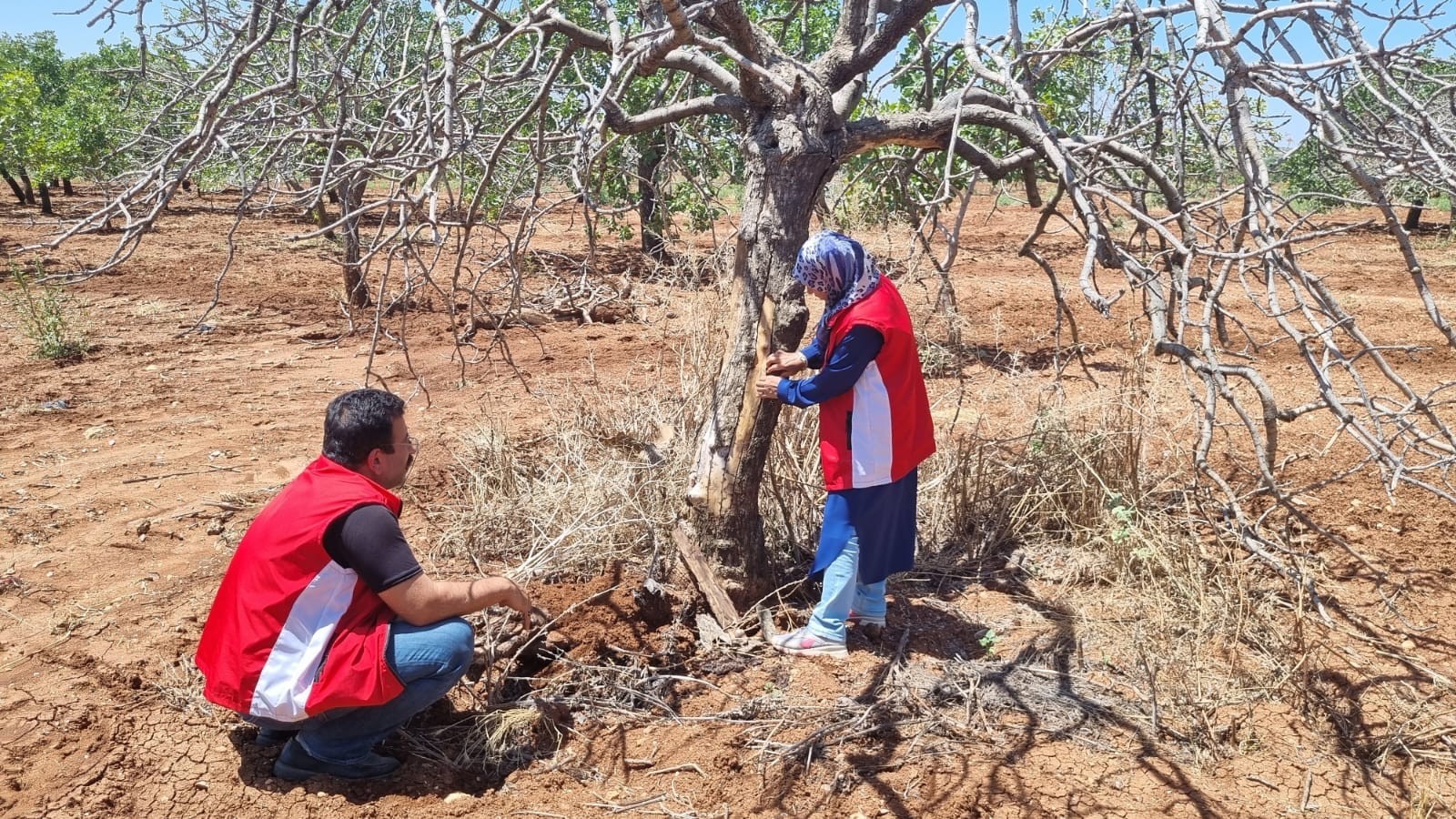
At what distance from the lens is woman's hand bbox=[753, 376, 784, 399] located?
3.12 meters

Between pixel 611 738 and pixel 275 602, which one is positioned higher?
pixel 275 602

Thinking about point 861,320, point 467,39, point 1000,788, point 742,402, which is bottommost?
point 1000,788

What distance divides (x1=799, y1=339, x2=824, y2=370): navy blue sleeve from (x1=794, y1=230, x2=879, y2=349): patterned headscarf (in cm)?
19

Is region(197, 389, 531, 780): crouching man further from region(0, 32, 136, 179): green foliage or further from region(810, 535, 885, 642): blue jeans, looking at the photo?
region(0, 32, 136, 179): green foliage

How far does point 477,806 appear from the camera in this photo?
2561mm

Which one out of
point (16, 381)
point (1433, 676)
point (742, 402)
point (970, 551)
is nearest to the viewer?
point (1433, 676)

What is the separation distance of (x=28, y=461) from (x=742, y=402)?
429 cm

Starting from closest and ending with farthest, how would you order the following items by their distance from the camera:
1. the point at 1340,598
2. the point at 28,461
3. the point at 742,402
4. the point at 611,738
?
the point at 611,738 → the point at 742,402 → the point at 1340,598 → the point at 28,461

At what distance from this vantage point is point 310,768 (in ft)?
8.57

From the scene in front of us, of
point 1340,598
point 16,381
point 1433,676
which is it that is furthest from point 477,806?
point 16,381

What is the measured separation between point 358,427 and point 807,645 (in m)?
1.64

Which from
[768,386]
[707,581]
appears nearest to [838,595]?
[707,581]

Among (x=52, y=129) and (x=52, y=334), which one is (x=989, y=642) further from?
(x=52, y=129)

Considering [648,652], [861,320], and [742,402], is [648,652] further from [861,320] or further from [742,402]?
[861,320]
